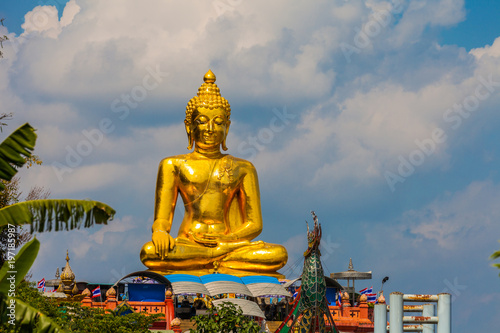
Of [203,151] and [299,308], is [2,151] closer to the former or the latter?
[299,308]

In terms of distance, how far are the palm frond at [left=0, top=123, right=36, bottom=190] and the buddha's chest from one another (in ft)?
56.9

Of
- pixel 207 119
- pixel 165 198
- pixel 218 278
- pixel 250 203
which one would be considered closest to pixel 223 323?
pixel 218 278

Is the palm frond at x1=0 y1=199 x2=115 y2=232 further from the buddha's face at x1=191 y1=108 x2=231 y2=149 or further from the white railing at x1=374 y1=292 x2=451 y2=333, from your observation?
the buddha's face at x1=191 y1=108 x2=231 y2=149

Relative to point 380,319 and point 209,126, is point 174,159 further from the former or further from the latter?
point 380,319

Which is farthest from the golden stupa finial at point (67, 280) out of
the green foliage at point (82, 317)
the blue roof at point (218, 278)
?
the green foliage at point (82, 317)

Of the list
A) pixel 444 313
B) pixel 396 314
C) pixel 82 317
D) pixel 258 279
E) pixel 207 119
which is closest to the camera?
pixel 396 314

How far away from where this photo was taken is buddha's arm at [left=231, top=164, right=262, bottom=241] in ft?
99.4

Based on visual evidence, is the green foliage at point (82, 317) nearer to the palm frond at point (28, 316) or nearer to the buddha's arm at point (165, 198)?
the buddha's arm at point (165, 198)

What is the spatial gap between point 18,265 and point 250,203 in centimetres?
1772

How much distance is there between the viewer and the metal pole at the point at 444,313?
46.0ft

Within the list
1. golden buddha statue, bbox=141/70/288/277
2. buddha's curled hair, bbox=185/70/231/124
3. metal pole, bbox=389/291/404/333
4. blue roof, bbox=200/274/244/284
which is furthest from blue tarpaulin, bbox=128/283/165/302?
metal pole, bbox=389/291/404/333

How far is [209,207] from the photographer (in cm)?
3003

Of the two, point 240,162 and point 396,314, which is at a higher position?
point 240,162

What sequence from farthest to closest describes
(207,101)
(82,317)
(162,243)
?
1. (207,101)
2. (162,243)
3. (82,317)
